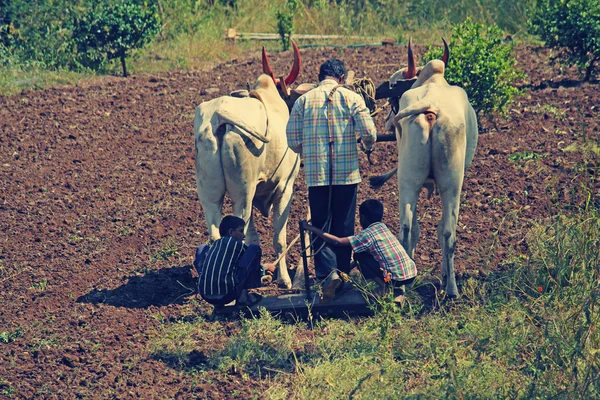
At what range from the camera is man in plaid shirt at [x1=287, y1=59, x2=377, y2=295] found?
6824 millimetres

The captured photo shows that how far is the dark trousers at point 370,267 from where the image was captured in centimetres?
672

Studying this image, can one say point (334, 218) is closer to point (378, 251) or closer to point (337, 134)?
point (378, 251)

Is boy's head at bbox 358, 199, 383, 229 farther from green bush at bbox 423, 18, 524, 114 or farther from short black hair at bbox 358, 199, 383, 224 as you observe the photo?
green bush at bbox 423, 18, 524, 114

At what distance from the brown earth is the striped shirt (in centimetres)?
33

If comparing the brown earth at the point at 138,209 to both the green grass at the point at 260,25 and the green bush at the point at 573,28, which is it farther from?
the green grass at the point at 260,25

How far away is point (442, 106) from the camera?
6793mm

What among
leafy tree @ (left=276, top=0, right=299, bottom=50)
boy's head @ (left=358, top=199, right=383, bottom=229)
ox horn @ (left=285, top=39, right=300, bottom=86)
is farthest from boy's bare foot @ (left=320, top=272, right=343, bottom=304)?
leafy tree @ (left=276, top=0, right=299, bottom=50)

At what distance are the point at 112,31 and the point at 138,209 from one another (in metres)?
4.65

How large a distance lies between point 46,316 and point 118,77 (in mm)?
6399

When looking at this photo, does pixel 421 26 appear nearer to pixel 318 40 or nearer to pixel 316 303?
pixel 318 40

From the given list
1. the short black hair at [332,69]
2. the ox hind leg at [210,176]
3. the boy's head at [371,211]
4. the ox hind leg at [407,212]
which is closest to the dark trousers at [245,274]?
the ox hind leg at [210,176]

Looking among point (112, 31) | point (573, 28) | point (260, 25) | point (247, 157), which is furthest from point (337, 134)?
point (260, 25)

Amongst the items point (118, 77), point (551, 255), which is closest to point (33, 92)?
point (118, 77)

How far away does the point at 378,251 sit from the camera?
263 inches
